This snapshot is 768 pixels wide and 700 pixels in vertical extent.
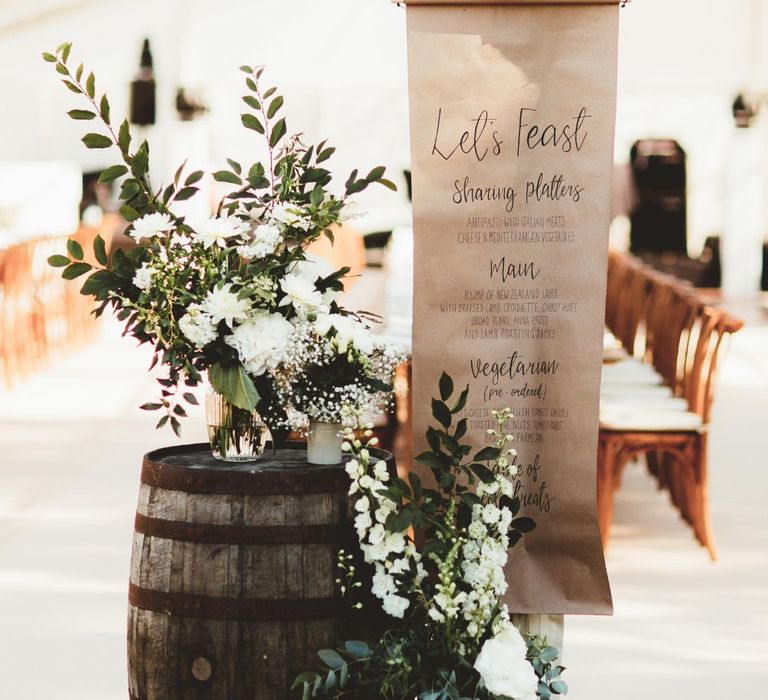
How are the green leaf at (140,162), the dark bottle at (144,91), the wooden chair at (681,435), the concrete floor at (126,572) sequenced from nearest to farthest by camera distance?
1. the green leaf at (140,162)
2. the concrete floor at (126,572)
3. the wooden chair at (681,435)
4. the dark bottle at (144,91)

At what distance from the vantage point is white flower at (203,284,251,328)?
2227mm

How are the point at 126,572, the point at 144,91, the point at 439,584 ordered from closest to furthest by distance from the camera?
the point at 439,584 → the point at 126,572 → the point at 144,91

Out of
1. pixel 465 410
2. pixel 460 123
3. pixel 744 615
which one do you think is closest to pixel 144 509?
pixel 465 410

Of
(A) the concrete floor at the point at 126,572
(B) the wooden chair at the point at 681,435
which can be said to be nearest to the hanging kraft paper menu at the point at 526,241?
(A) the concrete floor at the point at 126,572

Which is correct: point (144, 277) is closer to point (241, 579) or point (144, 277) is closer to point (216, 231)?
point (216, 231)

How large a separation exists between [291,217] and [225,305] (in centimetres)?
20

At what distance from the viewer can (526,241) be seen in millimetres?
2453

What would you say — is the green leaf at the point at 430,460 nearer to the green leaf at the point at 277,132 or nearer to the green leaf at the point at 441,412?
the green leaf at the point at 441,412

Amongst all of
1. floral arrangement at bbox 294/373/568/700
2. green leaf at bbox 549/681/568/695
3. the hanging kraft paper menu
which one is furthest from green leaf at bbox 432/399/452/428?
green leaf at bbox 549/681/568/695

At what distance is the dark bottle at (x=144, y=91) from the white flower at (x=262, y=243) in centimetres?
1085

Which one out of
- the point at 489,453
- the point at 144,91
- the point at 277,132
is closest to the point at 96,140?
the point at 277,132

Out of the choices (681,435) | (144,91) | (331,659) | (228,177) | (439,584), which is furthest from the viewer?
(144,91)

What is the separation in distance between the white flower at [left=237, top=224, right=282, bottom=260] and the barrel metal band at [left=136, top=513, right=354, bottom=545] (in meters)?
0.47

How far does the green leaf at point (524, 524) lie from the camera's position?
2414 millimetres
